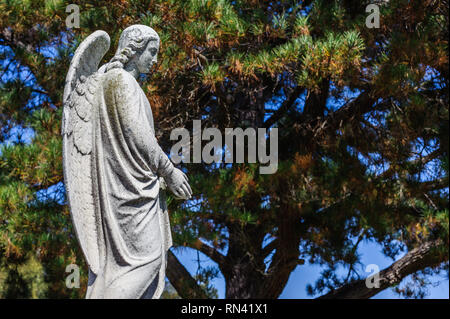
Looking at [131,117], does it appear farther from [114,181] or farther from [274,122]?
[274,122]

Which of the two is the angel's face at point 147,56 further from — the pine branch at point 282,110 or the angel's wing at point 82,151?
the pine branch at point 282,110

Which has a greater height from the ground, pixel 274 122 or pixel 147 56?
pixel 274 122

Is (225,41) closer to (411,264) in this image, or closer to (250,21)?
(250,21)

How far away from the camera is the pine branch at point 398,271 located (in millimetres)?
7729

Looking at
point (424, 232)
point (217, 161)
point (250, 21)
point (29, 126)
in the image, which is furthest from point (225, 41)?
point (424, 232)

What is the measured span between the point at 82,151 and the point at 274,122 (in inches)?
212

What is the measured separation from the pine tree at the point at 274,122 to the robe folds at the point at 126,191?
10.2ft

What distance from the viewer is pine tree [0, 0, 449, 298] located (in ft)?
21.2

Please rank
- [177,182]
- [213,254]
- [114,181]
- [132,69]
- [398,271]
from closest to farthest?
[114,181], [177,182], [132,69], [398,271], [213,254]

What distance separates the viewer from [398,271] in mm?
8086

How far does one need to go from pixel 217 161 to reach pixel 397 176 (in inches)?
87.0

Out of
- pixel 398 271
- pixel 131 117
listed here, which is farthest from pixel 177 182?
pixel 398 271

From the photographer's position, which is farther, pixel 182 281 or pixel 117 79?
pixel 182 281

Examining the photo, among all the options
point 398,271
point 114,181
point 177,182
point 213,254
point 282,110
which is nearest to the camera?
point 114,181
